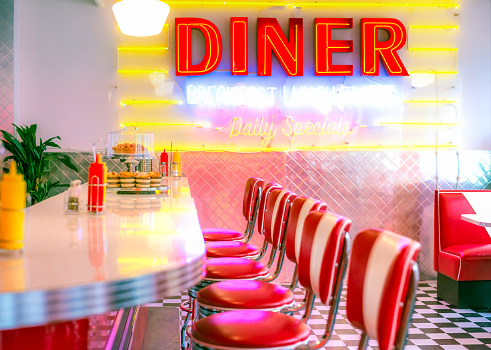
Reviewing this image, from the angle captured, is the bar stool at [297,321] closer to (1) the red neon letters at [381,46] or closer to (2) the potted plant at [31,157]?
(2) the potted plant at [31,157]

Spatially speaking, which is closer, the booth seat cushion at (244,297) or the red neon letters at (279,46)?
the booth seat cushion at (244,297)

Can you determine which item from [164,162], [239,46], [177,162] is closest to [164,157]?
[164,162]

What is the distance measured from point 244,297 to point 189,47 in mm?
→ 3930

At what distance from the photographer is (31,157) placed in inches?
211

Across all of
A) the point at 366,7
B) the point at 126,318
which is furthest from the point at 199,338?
the point at 366,7

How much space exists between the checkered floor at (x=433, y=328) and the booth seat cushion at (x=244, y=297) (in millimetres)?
1500

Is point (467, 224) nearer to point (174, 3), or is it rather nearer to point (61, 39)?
point (174, 3)

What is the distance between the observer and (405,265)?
1.35 m

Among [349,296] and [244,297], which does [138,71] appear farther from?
[349,296]

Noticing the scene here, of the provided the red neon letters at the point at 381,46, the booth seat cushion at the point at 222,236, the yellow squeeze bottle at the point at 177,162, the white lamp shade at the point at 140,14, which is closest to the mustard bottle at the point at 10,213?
the booth seat cushion at the point at 222,236

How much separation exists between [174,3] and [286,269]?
320 cm

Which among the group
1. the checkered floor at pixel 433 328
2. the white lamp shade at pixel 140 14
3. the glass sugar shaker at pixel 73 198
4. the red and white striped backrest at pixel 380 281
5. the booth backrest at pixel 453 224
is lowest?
the checkered floor at pixel 433 328

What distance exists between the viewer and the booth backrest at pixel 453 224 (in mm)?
5215

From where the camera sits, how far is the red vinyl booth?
15.7 feet
